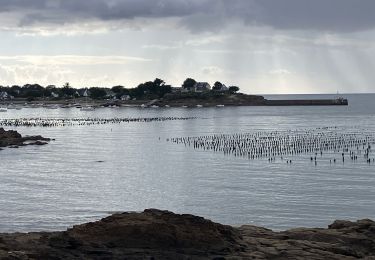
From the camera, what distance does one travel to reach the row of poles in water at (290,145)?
85750 mm

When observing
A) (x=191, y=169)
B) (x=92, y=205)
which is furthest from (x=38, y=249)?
(x=191, y=169)

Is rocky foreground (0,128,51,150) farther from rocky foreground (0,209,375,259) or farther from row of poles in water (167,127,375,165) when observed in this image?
rocky foreground (0,209,375,259)

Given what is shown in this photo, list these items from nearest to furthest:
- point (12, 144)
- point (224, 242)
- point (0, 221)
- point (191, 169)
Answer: point (224, 242) < point (0, 221) < point (191, 169) < point (12, 144)

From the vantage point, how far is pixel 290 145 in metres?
102

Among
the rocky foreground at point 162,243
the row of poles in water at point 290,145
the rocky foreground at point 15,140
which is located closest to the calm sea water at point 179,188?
the row of poles in water at point 290,145

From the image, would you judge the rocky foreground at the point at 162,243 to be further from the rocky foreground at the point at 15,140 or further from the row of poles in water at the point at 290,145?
the rocky foreground at the point at 15,140

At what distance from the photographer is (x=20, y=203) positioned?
49031mm

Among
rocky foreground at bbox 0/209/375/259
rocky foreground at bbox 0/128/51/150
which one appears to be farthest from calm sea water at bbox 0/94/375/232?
rocky foreground at bbox 0/209/375/259

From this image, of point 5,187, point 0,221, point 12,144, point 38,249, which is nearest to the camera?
point 38,249

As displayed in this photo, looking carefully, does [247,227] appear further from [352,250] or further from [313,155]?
[313,155]

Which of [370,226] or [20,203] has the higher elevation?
[370,226]

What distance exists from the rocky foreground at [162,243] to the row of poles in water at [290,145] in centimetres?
5489

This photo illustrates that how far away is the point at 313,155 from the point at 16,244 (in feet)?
224

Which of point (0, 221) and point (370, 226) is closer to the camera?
point (370, 226)
